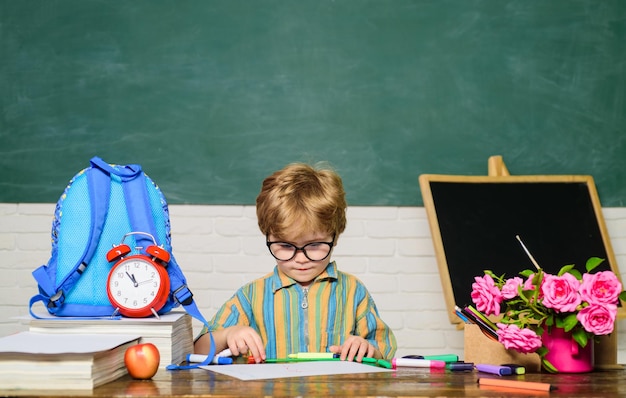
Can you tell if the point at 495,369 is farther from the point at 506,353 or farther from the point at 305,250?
the point at 305,250

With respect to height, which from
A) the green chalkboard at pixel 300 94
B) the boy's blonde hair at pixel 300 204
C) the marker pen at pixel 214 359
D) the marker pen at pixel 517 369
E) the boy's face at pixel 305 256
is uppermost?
the green chalkboard at pixel 300 94

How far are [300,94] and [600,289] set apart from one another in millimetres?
2070

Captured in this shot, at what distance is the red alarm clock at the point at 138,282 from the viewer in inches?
61.3

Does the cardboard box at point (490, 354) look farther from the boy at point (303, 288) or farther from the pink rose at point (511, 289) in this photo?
the boy at point (303, 288)

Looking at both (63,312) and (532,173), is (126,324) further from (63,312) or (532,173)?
(532,173)

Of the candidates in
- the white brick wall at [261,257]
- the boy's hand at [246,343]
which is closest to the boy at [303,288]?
the boy's hand at [246,343]

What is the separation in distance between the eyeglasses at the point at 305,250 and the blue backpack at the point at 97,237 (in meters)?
0.27

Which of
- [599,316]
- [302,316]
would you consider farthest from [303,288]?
[599,316]

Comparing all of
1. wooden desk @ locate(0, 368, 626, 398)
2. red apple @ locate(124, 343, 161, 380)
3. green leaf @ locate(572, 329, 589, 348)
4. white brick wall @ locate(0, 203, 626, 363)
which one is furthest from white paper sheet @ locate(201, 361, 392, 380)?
white brick wall @ locate(0, 203, 626, 363)

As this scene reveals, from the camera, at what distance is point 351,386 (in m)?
1.29

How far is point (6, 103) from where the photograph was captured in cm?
331

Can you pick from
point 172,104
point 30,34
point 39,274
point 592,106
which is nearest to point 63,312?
point 39,274

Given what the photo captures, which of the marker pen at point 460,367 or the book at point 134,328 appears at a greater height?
the book at point 134,328

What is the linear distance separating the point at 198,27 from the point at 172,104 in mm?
350
